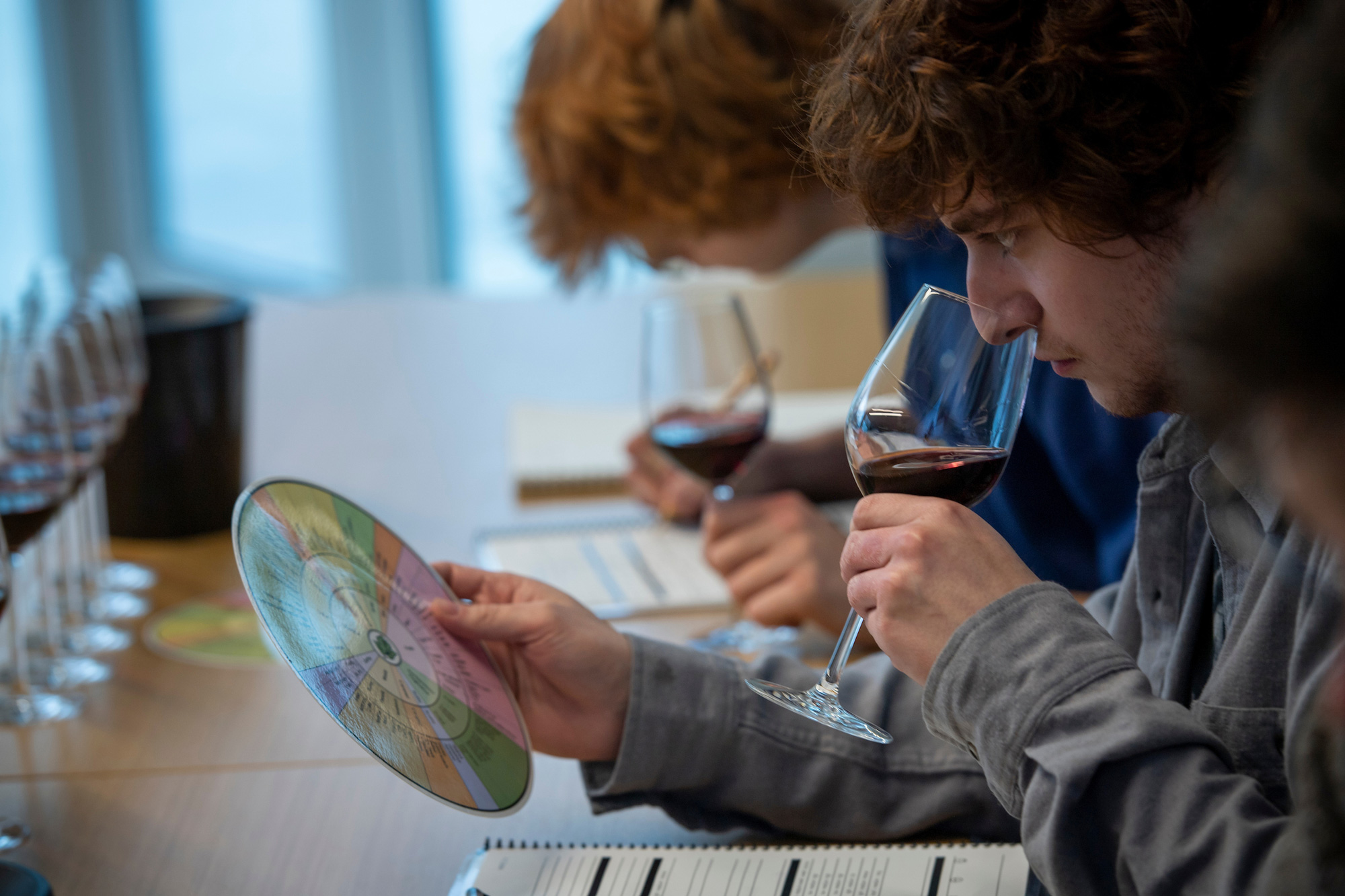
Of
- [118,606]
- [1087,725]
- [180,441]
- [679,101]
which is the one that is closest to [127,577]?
[118,606]

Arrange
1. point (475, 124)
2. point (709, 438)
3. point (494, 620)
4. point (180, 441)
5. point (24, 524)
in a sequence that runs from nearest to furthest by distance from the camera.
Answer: point (494, 620) < point (24, 524) < point (709, 438) < point (180, 441) < point (475, 124)

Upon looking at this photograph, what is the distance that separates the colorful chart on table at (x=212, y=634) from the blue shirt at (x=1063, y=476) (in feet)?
2.39

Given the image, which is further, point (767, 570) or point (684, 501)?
point (684, 501)

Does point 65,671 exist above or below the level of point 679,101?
below

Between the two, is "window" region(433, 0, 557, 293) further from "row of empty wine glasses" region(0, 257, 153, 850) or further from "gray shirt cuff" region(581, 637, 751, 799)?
"gray shirt cuff" region(581, 637, 751, 799)

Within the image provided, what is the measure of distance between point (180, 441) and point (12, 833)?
73 centimetres

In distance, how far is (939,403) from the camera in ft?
2.58

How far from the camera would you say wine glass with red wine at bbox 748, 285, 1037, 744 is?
2.55ft

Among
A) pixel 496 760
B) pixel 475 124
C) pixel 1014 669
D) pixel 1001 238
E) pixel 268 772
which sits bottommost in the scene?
pixel 268 772

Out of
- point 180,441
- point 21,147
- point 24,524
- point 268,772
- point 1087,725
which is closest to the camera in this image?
point 1087,725

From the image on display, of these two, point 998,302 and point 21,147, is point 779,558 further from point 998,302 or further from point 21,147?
point 21,147

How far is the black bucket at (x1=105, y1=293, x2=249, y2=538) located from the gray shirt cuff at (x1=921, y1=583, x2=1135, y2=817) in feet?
3.75

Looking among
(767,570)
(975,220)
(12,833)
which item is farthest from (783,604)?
(12,833)

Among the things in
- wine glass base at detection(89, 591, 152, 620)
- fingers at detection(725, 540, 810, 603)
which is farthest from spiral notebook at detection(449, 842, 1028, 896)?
wine glass base at detection(89, 591, 152, 620)
